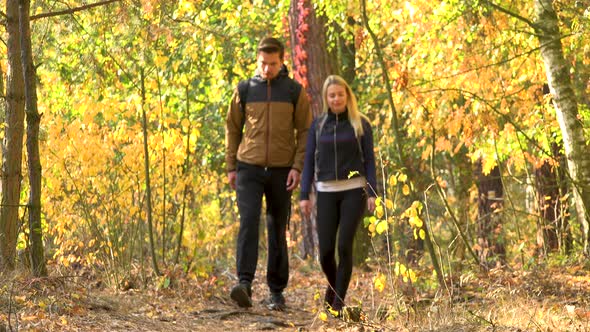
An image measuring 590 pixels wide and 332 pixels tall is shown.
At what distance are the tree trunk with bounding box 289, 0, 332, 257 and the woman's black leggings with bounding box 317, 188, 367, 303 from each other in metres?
4.26

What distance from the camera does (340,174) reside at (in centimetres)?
652

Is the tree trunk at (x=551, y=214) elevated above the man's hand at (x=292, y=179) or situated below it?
below

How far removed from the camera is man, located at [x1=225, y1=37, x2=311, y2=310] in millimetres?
7242

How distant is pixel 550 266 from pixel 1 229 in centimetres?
492

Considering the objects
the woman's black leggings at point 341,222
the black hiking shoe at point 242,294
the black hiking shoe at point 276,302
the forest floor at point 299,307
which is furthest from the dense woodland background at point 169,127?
the black hiking shoe at point 242,294

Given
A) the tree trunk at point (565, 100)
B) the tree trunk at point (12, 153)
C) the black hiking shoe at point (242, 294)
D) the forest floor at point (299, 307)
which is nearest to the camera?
the forest floor at point (299, 307)

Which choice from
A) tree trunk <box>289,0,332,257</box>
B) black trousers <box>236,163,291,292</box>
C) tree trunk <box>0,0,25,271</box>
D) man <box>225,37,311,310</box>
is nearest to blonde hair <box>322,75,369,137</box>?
man <box>225,37,311,310</box>

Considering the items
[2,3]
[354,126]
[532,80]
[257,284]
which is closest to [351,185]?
[354,126]

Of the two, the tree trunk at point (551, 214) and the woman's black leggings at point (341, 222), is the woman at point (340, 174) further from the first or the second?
the tree trunk at point (551, 214)

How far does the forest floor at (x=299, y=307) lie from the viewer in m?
5.08

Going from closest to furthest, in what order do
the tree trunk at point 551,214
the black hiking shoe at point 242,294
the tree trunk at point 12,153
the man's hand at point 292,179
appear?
1. the tree trunk at point 12,153
2. the black hiking shoe at point 242,294
3. the man's hand at point 292,179
4. the tree trunk at point 551,214

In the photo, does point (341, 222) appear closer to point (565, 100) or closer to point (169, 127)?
point (169, 127)

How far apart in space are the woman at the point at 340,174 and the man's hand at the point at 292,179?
1.68ft

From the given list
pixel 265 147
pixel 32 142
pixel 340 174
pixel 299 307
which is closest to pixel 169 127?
pixel 265 147
